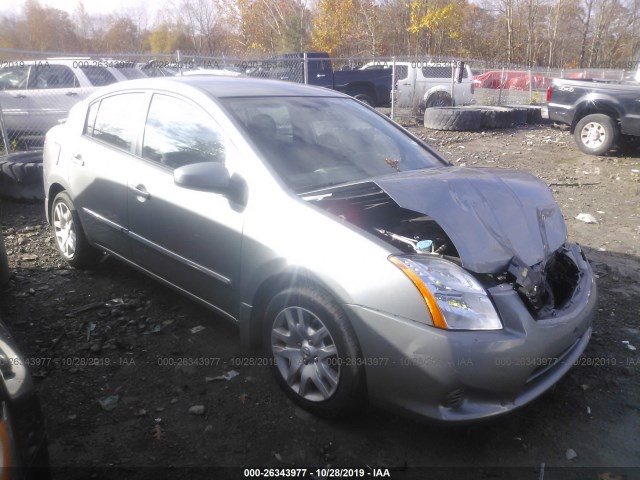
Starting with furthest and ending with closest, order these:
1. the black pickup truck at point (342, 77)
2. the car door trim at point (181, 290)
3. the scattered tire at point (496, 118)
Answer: the black pickup truck at point (342, 77) → the scattered tire at point (496, 118) → the car door trim at point (181, 290)

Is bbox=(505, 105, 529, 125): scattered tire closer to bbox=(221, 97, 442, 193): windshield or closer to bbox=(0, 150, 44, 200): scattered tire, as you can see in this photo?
bbox=(221, 97, 442, 193): windshield

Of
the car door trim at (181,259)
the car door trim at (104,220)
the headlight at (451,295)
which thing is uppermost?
the headlight at (451,295)

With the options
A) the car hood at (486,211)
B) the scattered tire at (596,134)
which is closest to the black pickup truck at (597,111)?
the scattered tire at (596,134)

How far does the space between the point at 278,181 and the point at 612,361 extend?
2422mm

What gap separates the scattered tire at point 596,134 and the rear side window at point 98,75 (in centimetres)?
940

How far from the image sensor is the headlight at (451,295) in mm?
2219

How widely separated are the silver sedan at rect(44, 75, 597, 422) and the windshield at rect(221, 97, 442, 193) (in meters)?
0.01

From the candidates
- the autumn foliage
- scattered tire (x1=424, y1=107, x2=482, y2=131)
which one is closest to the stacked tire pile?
scattered tire (x1=424, y1=107, x2=482, y2=131)

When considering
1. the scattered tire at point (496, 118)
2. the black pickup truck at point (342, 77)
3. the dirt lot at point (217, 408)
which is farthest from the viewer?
the black pickup truck at point (342, 77)

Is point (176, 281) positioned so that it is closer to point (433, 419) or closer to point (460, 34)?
point (433, 419)

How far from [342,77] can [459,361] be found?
47.7ft

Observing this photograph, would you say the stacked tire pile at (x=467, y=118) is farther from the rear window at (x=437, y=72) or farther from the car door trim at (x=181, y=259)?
the car door trim at (x=181, y=259)

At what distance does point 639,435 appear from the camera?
8.54ft

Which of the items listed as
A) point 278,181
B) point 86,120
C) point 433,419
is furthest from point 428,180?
point 86,120
